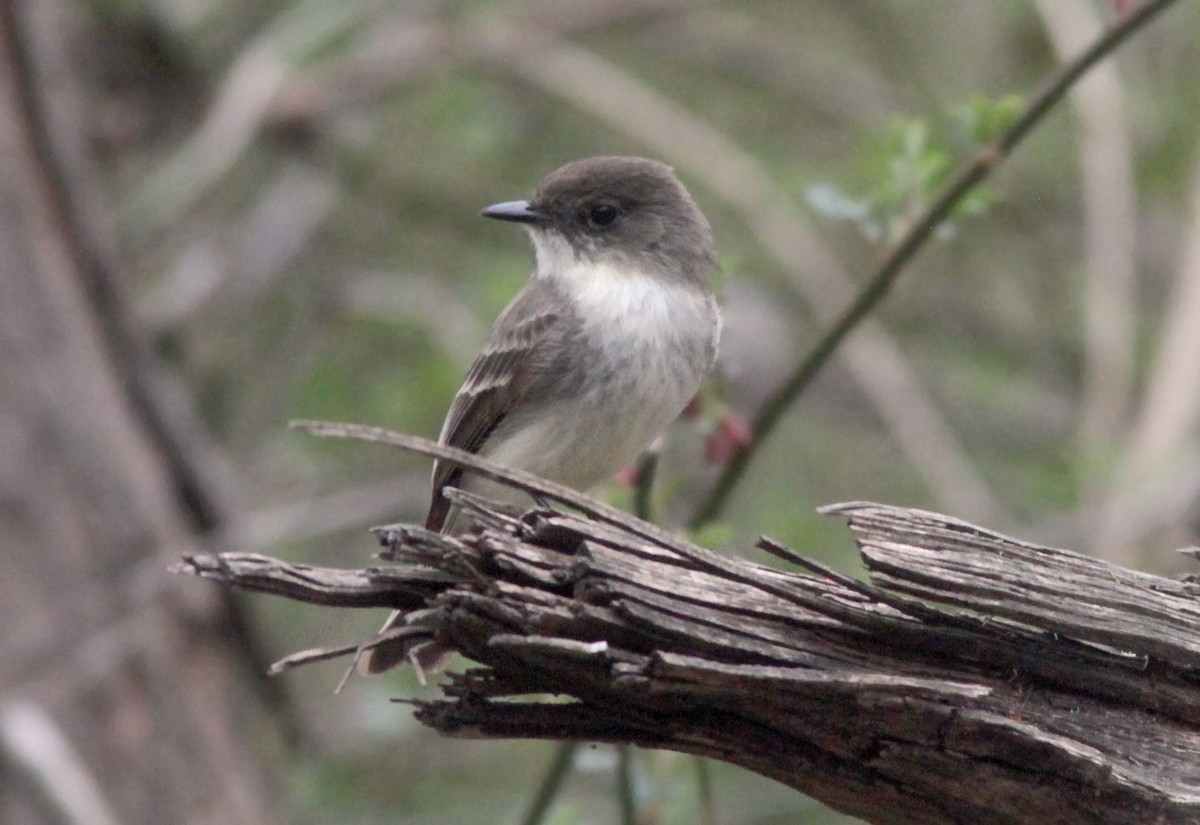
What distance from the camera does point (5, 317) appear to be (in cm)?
570

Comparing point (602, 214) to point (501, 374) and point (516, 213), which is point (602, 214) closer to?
point (516, 213)

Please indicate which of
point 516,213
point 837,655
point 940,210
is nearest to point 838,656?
point 837,655

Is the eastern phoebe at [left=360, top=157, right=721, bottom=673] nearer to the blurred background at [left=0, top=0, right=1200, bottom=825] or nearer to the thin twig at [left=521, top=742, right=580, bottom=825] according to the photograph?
the thin twig at [left=521, top=742, right=580, bottom=825]

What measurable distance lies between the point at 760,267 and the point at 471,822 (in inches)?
115

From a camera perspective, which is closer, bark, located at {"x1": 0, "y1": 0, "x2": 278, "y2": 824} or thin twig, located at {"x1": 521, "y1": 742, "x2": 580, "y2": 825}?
thin twig, located at {"x1": 521, "y1": 742, "x2": 580, "y2": 825}

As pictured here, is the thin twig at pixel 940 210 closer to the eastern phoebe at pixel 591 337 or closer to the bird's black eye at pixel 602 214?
the eastern phoebe at pixel 591 337

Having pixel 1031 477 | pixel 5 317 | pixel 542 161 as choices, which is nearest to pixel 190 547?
pixel 5 317

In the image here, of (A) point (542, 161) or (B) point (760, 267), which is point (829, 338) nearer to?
(B) point (760, 267)

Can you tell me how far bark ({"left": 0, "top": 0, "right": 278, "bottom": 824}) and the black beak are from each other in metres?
2.11

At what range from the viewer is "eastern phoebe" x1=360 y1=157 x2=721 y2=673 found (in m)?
3.72

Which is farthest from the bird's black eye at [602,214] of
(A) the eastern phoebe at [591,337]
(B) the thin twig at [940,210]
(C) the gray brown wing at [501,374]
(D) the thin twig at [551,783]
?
(D) the thin twig at [551,783]

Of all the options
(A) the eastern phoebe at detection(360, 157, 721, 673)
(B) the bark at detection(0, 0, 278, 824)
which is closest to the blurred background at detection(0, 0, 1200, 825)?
(B) the bark at detection(0, 0, 278, 824)

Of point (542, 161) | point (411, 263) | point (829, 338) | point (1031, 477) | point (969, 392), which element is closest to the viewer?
point (829, 338)

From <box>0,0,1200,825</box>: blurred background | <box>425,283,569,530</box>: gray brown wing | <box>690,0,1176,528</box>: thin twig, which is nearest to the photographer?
<box>690,0,1176,528</box>: thin twig
